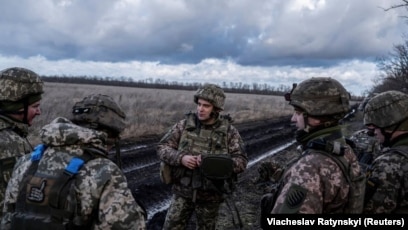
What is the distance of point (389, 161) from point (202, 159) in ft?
6.89

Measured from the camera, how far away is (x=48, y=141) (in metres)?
2.87

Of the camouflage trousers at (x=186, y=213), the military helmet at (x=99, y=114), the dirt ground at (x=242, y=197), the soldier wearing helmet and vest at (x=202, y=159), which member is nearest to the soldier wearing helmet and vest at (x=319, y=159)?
the dirt ground at (x=242, y=197)

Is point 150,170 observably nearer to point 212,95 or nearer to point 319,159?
point 212,95

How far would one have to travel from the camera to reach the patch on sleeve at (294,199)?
2912 mm

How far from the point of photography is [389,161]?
376cm

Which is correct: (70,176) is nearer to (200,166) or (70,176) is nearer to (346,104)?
(346,104)

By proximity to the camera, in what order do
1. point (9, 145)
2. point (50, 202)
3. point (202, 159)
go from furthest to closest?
point (202, 159), point (9, 145), point (50, 202)

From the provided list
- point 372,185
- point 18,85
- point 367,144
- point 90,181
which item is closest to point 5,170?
point 18,85

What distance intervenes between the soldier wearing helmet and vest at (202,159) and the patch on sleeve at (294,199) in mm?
2262

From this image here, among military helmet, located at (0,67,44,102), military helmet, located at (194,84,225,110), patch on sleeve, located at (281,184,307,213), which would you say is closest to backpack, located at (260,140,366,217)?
patch on sleeve, located at (281,184,307,213)

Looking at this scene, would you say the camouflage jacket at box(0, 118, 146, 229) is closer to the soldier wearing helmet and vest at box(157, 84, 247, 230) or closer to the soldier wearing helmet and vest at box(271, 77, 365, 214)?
the soldier wearing helmet and vest at box(271, 77, 365, 214)

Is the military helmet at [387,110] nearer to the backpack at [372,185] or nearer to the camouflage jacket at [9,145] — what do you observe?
the backpack at [372,185]

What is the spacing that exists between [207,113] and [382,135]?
2.11m

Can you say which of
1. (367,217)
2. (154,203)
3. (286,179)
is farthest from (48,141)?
(154,203)
